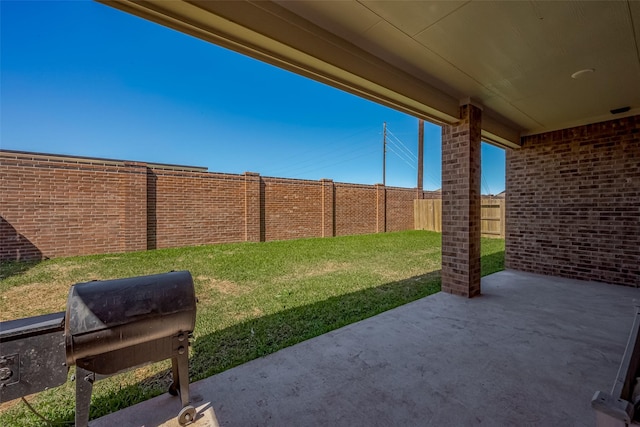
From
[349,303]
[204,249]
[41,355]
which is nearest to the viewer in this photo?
[41,355]

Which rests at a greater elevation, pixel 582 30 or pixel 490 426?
pixel 582 30

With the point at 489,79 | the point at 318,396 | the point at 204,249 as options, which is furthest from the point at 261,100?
the point at 318,396

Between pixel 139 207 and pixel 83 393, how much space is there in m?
7.84

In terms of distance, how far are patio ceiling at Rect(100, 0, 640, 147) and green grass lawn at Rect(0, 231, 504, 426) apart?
270 cm

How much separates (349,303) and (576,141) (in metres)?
5.27

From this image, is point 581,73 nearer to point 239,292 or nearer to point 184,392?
point 184,392

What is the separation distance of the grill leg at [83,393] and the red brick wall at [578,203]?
6.90 m

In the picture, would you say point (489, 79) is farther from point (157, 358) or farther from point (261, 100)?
point (261, 100)

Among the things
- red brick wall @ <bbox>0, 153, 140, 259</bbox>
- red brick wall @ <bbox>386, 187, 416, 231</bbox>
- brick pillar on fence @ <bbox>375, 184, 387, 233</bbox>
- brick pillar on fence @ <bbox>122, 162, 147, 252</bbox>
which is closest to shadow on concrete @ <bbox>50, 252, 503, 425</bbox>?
brick pillar on fence @ <bbox>122, 162, 147, 252</bbox>

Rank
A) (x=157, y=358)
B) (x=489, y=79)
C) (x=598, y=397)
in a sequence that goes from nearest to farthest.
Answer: (x=598, y=397)
(x=157, y=358)
(x=489, y=79)

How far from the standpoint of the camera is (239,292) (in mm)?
4477

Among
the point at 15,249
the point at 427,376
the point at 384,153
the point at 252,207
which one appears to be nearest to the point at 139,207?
the point at 15,249

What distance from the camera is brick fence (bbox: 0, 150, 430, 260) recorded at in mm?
6613

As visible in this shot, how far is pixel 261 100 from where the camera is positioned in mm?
14594
